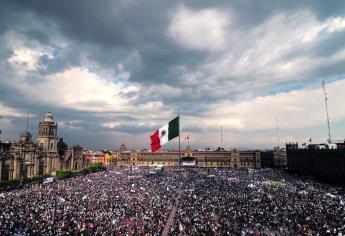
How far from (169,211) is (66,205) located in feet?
41.1

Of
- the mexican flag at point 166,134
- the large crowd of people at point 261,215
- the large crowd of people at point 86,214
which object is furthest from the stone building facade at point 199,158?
the mexican flag at point 166,134

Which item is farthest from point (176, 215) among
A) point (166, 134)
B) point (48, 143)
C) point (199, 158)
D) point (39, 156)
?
point (199, 158)

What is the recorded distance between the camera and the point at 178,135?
29.8 meters

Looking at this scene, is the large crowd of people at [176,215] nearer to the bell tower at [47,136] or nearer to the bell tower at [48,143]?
the bell tower at [48,143]

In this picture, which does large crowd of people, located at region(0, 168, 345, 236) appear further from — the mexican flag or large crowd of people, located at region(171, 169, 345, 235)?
the mexican flag

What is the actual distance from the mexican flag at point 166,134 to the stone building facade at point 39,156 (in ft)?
185

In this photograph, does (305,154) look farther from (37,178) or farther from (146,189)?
(37,178)

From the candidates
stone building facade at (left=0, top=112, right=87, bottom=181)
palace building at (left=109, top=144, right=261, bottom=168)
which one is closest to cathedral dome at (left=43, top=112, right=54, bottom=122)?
stone building facade at (left=0, top=112, right=87, bottom=181)

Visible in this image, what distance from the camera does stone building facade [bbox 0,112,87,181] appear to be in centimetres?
7656

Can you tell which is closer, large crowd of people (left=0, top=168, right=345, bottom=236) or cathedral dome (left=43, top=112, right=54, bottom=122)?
large crowd of people (left=0, top=168, right=345, bottom=236)

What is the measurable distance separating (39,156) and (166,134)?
80819 millimetres

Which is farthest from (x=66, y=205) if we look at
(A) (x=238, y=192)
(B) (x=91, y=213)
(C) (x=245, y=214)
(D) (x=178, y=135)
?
(A) (x=238, y=192)

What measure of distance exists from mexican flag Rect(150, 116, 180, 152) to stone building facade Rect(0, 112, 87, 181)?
5643cm

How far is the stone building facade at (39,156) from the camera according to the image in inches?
3014
